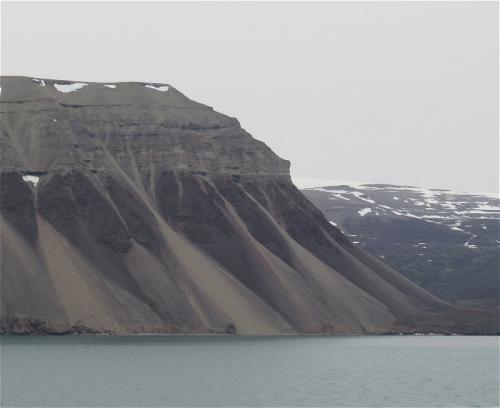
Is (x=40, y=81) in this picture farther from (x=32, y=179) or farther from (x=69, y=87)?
(x=32, y=179)

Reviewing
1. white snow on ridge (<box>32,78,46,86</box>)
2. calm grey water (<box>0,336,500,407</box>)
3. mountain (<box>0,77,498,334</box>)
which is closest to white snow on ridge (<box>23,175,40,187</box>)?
→ mountain (<box>0,77,498,334</box>)

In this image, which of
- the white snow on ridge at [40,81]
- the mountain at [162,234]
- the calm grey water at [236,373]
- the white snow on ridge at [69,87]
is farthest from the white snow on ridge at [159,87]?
the calm grey water at [236,373]

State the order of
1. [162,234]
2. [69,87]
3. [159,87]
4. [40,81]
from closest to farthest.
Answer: [162,234]
[40,81]
[69,87]
[159,87]

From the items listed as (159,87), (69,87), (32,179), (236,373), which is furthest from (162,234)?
(236,373)

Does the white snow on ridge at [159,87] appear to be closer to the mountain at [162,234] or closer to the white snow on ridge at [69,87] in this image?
the mountain at [162,234]

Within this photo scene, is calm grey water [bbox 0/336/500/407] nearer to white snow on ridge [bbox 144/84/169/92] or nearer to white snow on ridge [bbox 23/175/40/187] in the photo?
white snow on ridge [bbox 23/175/40/187]
